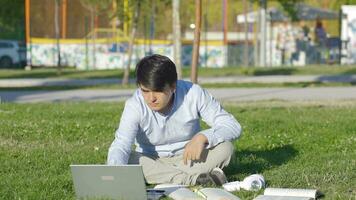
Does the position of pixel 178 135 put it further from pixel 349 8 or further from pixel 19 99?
pixel 349 8

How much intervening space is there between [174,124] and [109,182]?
1.06 metres

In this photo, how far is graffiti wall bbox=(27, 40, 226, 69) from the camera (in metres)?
41.5

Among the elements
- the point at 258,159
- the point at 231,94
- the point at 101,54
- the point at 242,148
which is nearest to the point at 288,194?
the point at 258,159

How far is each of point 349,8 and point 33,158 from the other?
107 ft

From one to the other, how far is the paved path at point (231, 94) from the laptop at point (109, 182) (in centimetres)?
1302

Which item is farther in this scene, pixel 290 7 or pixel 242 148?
pixel 290 7

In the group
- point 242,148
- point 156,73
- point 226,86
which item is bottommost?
point 226,86

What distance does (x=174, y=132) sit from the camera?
6957 mm

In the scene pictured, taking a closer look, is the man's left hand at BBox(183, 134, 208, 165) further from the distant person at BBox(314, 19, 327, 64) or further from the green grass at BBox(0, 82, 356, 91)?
the distant person at BBox(314, 19, 327, 64)

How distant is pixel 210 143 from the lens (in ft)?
21.9

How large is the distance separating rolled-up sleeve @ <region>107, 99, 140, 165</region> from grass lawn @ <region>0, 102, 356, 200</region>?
18.5 inches

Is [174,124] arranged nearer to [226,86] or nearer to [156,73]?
[156,73]

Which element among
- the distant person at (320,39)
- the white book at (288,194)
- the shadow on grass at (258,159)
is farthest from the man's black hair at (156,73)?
the distant person at (320,39)

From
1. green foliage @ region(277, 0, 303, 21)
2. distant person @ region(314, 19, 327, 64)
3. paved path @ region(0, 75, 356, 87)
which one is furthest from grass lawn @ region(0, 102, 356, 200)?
distant person @ region(314, 19, 327, 64)
